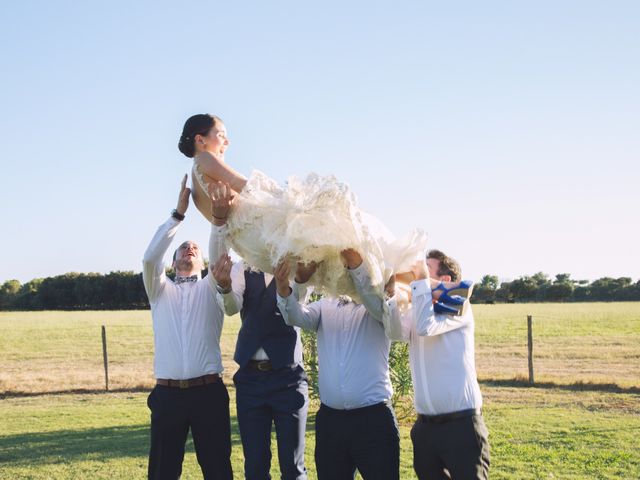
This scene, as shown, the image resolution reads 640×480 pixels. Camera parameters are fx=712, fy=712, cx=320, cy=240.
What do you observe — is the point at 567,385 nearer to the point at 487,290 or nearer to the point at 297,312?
the point at 297,312

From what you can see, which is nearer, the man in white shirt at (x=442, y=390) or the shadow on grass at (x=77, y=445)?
the man in white shirt at (x=442, y=390)

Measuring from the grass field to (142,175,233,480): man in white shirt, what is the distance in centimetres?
323

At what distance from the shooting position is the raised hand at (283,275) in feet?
13.6

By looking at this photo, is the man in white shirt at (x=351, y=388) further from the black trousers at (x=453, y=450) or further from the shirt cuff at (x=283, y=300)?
the black trousers at (x=453, y=450)

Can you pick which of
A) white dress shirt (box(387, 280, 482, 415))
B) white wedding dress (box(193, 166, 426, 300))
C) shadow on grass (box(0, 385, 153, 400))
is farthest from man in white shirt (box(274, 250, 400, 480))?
shadow on grass (box(0, 385, 153, 400))

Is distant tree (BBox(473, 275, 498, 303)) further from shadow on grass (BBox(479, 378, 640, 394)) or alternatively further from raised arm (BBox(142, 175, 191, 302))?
raised arm (BBox(142, 175, 191, 302))

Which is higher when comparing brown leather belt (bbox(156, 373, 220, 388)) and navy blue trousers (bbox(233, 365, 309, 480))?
brown leather belt (bbox(156, 373, 220, 388))

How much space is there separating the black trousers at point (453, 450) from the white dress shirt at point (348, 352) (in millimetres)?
397

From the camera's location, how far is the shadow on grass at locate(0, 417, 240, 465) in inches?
373

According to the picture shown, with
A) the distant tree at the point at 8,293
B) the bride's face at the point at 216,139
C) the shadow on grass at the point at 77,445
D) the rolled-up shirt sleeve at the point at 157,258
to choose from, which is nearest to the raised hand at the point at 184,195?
the rolled-up shirt sleeve at the point at 157,258

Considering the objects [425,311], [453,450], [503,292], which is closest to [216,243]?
[425,311]

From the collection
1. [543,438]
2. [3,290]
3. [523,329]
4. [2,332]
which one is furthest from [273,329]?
[3,290]

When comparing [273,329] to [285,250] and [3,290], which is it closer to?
[285,250]

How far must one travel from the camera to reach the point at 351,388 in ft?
14.5
